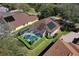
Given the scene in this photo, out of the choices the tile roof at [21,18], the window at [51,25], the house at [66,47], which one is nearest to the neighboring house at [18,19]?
the tile roof at [21,18]

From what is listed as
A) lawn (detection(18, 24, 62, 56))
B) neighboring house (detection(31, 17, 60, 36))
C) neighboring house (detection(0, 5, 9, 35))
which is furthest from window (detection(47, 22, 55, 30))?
neighboring house (detection(0, 5, 9, 35))

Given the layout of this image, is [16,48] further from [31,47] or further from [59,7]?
[59,7]

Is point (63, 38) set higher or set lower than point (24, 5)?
Answer: lower

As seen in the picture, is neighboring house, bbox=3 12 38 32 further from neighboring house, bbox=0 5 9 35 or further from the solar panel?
the solar panel

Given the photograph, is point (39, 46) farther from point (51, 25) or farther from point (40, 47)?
point (51, 25)

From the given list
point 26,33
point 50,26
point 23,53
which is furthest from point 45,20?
point 23,53

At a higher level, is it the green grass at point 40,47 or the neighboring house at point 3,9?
the neighboring house at point 3,9

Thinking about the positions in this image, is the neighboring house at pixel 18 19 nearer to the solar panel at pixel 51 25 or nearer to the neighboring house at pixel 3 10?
the neighboring house at pixel 3 10
